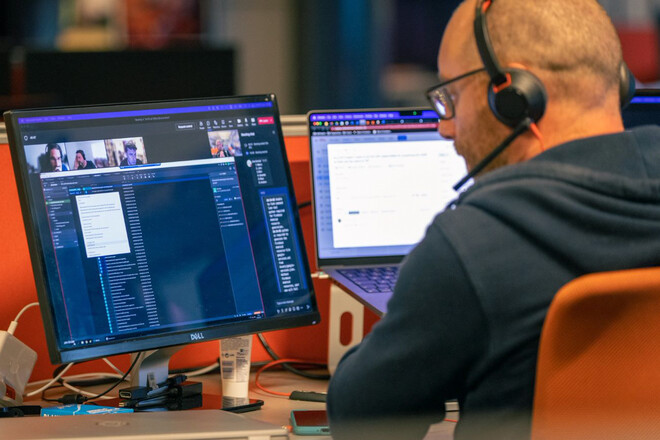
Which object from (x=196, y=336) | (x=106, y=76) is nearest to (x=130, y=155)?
(x=196, y=336)

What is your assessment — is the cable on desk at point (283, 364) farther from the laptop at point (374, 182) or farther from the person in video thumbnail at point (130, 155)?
the person in video thumbnail at point (130, 155)

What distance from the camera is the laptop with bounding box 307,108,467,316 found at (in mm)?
1802

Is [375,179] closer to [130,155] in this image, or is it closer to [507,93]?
[130,155]

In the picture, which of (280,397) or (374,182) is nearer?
(280,397)

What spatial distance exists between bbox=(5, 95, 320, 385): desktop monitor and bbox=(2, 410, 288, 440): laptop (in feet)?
0.62

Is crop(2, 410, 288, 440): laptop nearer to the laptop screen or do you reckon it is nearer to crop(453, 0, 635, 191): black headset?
crop(453, 0, 635, 191): black headset

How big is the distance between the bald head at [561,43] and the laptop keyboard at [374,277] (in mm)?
639

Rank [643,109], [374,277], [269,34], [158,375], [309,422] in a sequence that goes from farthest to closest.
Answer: [269,34], [643,109], [374,277], [158,375], [309,422]

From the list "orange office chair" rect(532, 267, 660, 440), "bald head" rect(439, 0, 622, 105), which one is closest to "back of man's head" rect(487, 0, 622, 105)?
"bald head" rect(439, 0, 622, 105)

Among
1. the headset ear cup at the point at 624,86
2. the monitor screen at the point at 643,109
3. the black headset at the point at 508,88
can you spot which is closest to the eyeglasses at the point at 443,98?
the black headset at the point at 508,88

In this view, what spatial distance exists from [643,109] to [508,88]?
3.01 feet

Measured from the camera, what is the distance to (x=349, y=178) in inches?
71.2

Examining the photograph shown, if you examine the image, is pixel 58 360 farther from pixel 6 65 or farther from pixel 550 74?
pixel 6 65

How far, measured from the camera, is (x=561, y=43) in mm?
1068
